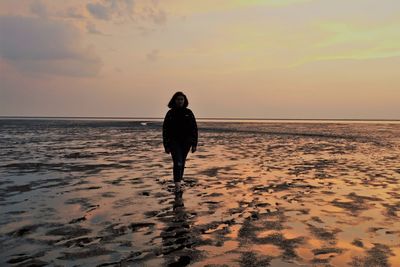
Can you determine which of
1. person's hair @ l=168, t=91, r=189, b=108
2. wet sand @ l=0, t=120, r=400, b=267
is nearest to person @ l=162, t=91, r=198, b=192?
person's hair @ l=168, t=91, r=189, b=108

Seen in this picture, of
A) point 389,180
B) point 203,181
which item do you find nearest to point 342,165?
point 389,180

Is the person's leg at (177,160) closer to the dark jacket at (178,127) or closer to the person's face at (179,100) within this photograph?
the dark jacket at (178,127)

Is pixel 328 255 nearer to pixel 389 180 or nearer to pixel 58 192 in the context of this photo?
pixel 58 192

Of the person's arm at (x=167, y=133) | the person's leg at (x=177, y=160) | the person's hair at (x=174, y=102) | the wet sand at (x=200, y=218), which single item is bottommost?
the wet sand at (x=200, y=218)

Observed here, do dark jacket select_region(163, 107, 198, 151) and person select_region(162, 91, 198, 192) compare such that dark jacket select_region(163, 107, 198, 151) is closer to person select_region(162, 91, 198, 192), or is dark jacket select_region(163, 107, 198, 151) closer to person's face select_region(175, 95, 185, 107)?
person select_region(162, 91, 198, 192)

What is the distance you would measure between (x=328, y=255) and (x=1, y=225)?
5.12 metres

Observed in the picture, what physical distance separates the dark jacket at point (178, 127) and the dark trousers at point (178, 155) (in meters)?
0.11

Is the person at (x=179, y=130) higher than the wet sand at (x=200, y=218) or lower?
higher

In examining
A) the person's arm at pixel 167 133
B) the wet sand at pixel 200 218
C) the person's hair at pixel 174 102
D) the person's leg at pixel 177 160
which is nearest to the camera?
the wet sand at pixel 200 218

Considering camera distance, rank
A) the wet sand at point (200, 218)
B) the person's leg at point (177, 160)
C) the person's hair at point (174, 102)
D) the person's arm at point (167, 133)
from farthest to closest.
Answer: the person's arm at point (167, 133), the person's hair at point (174, 102), the person's leg at point (177, 160), the wet sand at point (200, 218)

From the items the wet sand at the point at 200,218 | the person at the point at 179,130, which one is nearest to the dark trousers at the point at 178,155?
the person at the point at 179,130

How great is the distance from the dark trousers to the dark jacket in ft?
0.36

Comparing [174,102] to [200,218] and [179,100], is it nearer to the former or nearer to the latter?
[179,100]

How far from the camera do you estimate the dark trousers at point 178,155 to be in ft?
36.6
